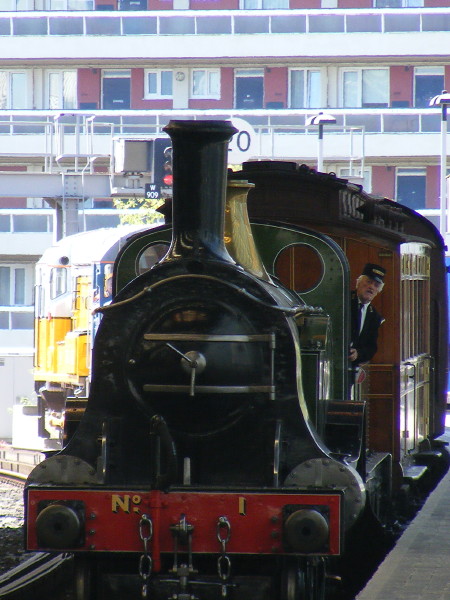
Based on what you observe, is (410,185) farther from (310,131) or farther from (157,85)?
Answer: (157,85)

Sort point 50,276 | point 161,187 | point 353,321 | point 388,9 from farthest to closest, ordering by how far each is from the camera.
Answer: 1. point 388,9
2. point 50,276
3. point 161,187
4. point 353,321

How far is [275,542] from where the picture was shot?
6168mm

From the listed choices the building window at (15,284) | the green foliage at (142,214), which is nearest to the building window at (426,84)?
the green foliage at (142,214)

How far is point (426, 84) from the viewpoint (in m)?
39.1

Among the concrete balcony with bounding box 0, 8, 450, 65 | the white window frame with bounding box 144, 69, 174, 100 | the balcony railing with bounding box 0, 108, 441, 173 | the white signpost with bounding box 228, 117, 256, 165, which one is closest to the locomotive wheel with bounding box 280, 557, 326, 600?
the white signpost with bounding box 228, 117, 256, 165

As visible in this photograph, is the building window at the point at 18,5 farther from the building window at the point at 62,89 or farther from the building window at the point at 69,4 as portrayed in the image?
the building window at the point at 62,89

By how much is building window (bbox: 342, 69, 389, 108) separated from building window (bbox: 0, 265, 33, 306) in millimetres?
11828

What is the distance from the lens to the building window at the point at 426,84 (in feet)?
127

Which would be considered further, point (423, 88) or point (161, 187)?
point (423, 88)

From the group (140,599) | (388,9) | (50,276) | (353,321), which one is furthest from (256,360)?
(388,9)

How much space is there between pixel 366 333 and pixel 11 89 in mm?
33340

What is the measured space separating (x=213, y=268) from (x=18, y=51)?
34237 mm

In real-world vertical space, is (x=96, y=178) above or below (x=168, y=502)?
above

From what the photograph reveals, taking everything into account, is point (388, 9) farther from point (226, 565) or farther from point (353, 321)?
point (226, 565)
